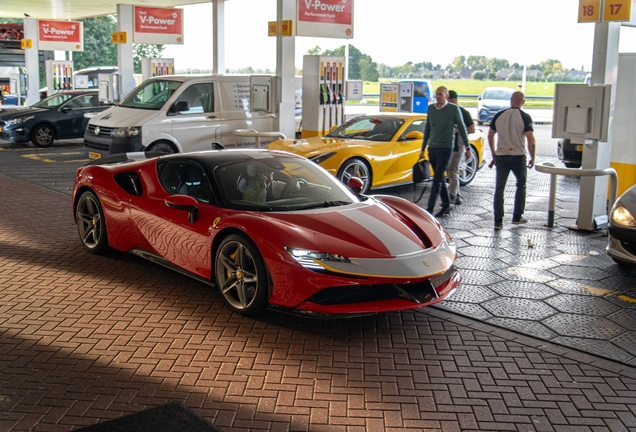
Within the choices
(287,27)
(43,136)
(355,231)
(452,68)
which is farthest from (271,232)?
(452,68)

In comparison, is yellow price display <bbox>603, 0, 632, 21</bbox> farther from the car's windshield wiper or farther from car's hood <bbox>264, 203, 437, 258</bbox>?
the car's windshield wiper

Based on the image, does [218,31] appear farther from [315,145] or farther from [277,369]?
[277,369]

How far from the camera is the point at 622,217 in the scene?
6.75 m

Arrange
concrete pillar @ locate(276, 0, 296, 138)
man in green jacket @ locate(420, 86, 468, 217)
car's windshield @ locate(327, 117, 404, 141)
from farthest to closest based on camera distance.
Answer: concrete pillar @ locate(276, 0, 296, 138) < car's windshield @ locate(327, 117, 404, 141) < man in green jacket @ locate(420, 86, 468, 217)

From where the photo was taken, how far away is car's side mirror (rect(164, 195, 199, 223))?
5.79m

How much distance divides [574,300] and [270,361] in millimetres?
3024

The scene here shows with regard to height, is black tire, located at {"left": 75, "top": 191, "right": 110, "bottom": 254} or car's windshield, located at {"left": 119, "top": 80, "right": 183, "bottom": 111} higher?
car's windshield, located at {"left": 119, "top": 80, "right": 183, "bottom": 111}

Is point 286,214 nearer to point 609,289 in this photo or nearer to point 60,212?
point 609,289

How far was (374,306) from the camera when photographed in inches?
194

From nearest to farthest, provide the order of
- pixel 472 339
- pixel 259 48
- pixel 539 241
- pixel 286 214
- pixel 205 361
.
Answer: pixel 205 361 → pixel 472 339 → pixel 286 214 → pixel 539 241 → pixel 259 48

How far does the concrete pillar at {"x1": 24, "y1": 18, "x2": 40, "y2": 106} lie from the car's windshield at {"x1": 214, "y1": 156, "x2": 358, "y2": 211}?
82.3 ft

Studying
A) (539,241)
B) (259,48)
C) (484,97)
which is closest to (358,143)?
(539,241)

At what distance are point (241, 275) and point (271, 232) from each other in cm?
49

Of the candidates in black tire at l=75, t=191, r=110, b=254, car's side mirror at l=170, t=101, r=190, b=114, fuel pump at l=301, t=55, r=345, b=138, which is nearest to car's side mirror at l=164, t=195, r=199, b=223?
black tire at l=75, t=191, r=110, b=254
